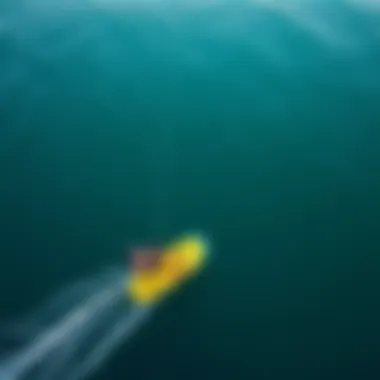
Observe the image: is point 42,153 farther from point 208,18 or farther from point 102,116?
point 208,18

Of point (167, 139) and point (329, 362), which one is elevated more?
point (167, 139)

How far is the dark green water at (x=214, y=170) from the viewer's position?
938 millimetres

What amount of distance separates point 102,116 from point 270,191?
1.03 ft

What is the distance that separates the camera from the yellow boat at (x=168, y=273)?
0.92m

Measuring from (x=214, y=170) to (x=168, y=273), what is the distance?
188 millimetres

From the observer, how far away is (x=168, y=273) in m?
0.92

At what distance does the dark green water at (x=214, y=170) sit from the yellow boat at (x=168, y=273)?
2cm

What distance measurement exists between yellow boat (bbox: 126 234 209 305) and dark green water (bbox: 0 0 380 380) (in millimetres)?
23

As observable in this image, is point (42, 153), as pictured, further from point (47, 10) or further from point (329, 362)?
point (329, 362)

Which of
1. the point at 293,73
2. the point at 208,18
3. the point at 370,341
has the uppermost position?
the point at 208,18

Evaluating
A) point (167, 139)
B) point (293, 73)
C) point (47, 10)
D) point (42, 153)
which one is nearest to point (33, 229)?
point (42, 153)

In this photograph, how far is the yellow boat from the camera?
0.92m

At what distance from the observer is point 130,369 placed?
94 cm

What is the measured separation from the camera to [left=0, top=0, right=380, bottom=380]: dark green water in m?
0.94
